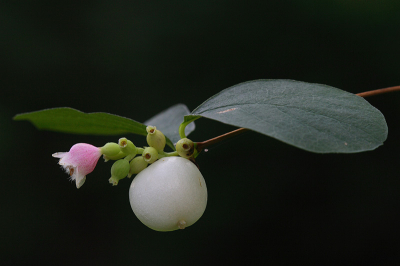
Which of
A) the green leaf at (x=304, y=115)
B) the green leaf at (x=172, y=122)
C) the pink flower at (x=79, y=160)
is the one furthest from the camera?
the green leaf at (x=172, y=122)

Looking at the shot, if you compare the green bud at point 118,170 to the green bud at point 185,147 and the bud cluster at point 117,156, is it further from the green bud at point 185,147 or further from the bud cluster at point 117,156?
the green bud at point 185,147

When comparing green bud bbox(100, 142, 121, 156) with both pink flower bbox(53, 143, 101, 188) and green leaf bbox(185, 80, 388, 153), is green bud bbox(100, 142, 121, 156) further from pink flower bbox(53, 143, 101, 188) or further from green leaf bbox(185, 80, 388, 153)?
green leaf bbox(185, 80, 388, 153)

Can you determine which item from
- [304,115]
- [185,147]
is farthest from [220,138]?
[304,115]

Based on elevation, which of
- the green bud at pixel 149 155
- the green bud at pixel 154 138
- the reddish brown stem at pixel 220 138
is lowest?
the reddish brown stem at pixel 220 138

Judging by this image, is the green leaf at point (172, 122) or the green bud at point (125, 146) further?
the green leaf at point (172, 122)

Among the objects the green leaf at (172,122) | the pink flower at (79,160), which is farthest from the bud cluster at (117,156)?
the green leaf at (172,122)

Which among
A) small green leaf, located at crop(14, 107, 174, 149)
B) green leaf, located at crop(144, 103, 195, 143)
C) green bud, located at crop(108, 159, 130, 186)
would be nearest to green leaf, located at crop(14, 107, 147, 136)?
small green leaf, located at crop(14, 107, 174, 149)

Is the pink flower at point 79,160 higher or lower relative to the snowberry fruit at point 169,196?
higher
